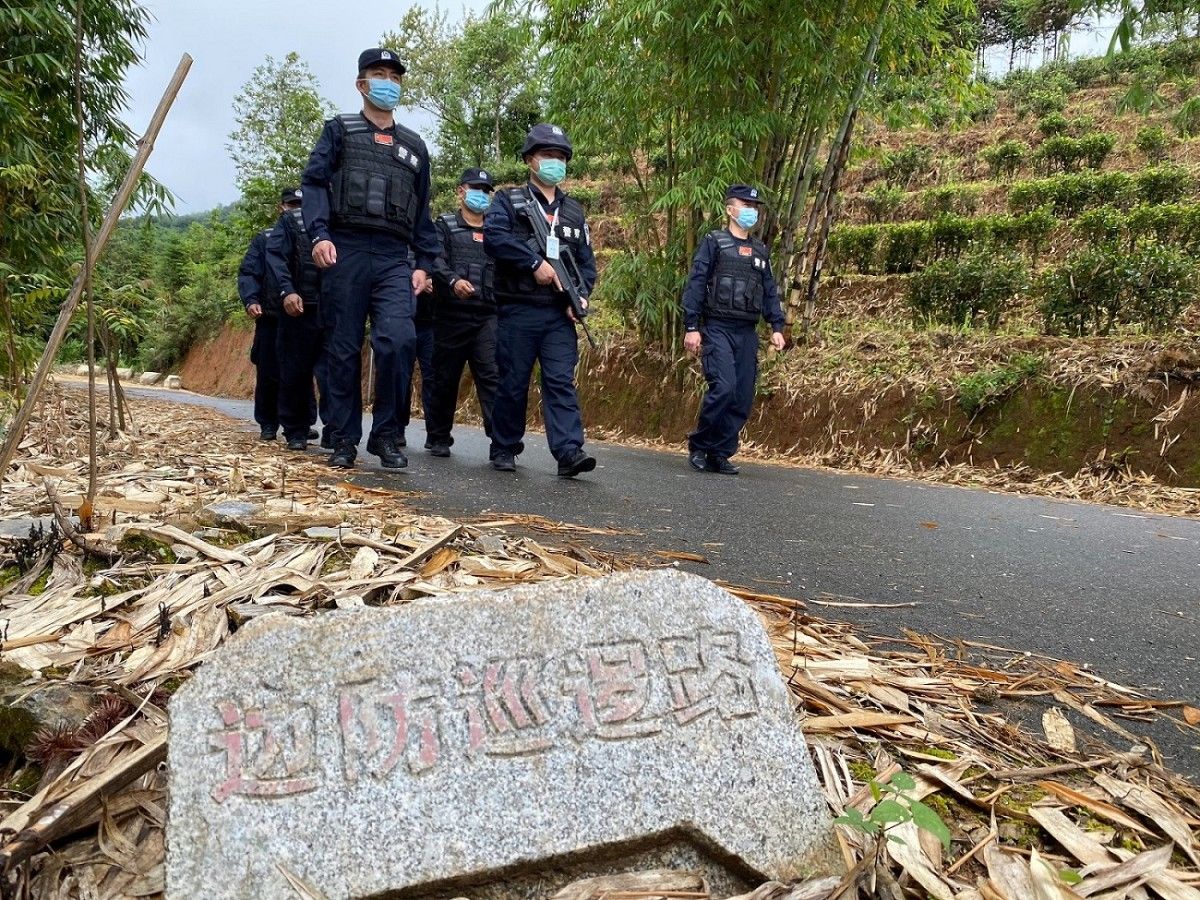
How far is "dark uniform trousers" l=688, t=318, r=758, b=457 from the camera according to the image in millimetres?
→ 6012

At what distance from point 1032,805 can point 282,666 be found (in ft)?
4.10

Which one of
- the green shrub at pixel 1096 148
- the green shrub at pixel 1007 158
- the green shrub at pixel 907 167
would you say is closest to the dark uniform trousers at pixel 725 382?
the green shrub at pixel 1096 148

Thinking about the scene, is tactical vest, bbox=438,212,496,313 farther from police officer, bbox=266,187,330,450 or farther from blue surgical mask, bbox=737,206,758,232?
blue surgical mask, bbox=737,206,758,232

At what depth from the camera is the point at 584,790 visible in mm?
1244

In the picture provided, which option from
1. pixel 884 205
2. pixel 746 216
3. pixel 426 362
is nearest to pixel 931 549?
pixel 746 216

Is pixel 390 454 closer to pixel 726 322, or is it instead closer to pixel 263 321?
pixel 726 322

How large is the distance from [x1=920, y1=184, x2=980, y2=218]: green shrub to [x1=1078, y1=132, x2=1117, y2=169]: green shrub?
258 cm

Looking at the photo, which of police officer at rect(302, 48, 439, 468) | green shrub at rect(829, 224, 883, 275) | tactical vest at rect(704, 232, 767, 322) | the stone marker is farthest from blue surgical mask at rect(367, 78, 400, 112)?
green shrub at rect(829, 224, 883, 275)

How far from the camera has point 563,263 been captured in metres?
5.31

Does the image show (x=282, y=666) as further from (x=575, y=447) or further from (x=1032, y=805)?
(x=575, y=447)

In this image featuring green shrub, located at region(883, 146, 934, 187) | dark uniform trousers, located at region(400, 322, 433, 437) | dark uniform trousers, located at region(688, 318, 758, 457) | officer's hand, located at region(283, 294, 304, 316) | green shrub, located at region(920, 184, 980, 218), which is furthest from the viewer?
green shrub, located at region(883, 146, 934, 187)

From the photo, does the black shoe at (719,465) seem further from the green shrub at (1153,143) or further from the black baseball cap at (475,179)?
the green shrub at (1153,143)

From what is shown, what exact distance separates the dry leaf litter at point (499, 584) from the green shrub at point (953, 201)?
15110mm

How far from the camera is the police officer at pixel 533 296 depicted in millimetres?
5160
